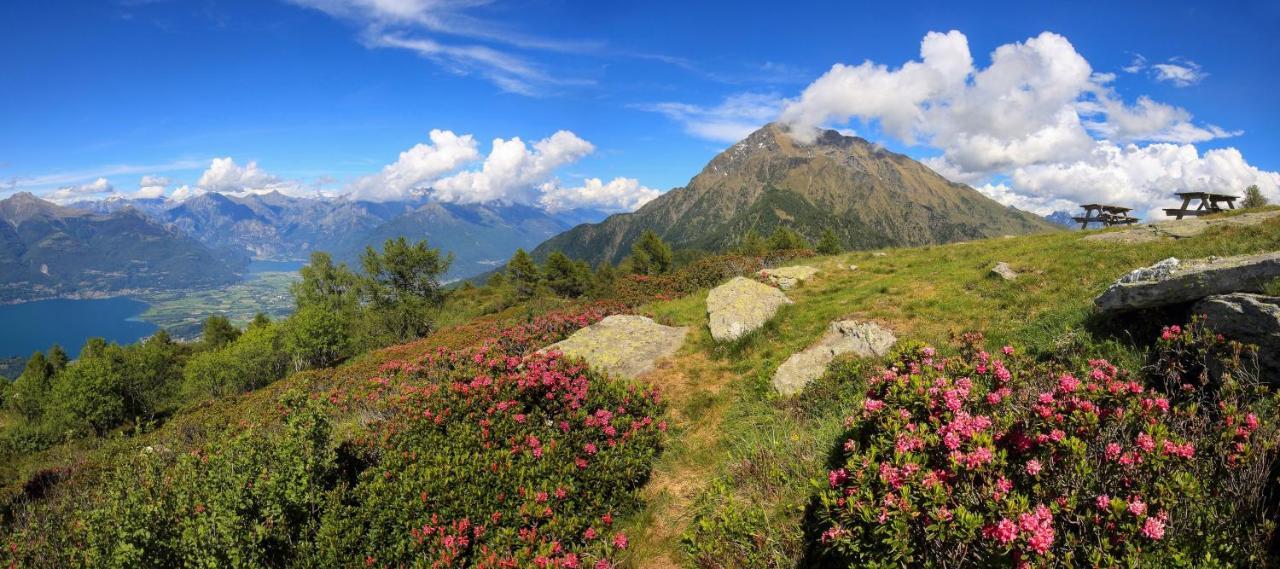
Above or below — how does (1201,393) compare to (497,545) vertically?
above

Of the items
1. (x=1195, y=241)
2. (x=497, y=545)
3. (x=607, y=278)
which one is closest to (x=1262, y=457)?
(x=497, y=545)

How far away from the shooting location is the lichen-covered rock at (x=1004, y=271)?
14652 millimetres

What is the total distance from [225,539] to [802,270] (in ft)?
70.7

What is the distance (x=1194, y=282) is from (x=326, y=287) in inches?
3072

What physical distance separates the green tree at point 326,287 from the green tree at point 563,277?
2711 centimetres

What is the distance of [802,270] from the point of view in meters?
22.7

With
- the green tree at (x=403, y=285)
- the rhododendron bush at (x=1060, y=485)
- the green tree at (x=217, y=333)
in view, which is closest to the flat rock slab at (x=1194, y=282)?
the rhododendron bush at (x=1060, y=485)

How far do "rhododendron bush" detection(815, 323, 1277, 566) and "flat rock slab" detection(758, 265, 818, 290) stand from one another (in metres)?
15.7

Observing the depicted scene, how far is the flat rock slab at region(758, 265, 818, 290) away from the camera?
2073 centimetres

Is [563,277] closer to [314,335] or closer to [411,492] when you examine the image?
[314,335]

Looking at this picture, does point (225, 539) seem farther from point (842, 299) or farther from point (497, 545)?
point (842, 299)

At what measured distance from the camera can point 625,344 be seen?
15.0 meters

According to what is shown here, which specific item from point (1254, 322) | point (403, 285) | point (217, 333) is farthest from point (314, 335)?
point (1254, 322)

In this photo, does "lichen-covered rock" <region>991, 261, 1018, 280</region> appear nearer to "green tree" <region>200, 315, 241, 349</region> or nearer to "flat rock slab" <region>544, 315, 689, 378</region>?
"flat rock slab" <region>544, 315, 689, 378</region>
